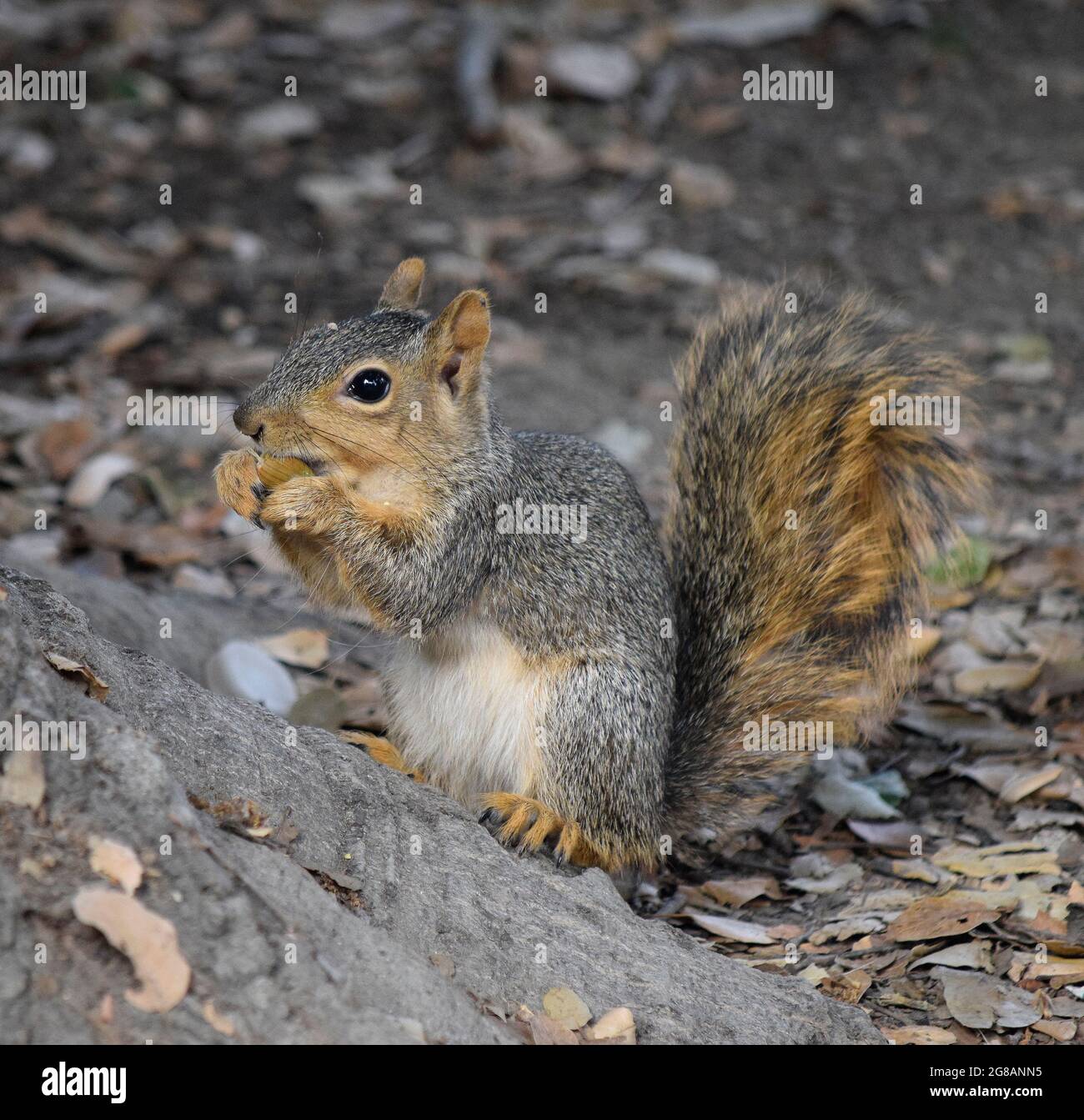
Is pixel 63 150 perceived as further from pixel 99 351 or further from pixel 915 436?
pixel 915 436

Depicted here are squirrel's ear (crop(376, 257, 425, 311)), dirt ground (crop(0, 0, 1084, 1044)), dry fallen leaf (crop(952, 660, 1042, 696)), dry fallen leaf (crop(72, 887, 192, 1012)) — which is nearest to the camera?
dry fallen leaf (crop(72, 887, 192, 1012))

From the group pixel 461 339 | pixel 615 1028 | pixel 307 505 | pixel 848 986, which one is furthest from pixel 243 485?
pixel 848 986

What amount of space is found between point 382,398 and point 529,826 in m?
0.89

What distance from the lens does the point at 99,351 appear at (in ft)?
17.1

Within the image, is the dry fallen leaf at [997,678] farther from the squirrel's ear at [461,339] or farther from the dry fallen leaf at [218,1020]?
the dry fallen leaf at [218,1020]

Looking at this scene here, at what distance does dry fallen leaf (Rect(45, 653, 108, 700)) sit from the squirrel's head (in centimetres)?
64

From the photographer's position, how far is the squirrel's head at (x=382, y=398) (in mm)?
2719

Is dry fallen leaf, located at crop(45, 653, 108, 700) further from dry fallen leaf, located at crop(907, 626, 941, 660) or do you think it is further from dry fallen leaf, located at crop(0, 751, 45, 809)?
dry fallen leaf, located at crop(907, 626, 941, 660)

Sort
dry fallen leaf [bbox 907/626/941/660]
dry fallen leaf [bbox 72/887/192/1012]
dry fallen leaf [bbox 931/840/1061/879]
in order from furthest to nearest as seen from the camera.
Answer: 1. dry fallen leaf [bbox 907/626/941/660]
2. dry fallen leaf [bbox 931/840/1061/879]
3. dry fallen leaf [bbox 72/887/192/1012]

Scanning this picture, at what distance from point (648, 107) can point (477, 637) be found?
16.1 feet

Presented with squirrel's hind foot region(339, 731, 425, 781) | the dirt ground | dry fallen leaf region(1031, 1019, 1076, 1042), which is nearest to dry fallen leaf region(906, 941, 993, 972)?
the dirt ground

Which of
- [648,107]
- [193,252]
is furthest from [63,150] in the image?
[648,107]

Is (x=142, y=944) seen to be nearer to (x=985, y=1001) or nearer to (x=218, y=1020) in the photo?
(x=218, y=1020)

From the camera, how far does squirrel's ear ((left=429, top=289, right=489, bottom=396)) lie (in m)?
2.83
